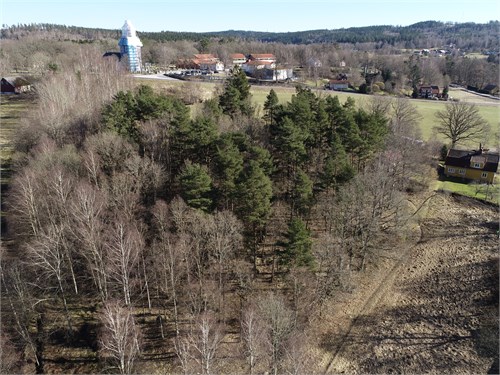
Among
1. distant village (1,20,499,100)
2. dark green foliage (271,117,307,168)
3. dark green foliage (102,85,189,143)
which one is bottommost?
dark green foliage (271,117,307,168)

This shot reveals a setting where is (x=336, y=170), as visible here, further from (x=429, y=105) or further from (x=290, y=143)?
(x=429, y=105)

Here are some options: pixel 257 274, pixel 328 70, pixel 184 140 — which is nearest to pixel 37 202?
pixel 184 140

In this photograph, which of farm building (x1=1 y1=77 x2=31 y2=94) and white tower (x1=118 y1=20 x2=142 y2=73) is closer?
farm building (x1=1 y1=77 x2=31 y2=94)

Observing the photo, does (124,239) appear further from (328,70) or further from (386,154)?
(328,70)

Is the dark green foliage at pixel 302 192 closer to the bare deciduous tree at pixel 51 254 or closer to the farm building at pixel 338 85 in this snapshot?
the bare deciduous tree at pixel 51 254

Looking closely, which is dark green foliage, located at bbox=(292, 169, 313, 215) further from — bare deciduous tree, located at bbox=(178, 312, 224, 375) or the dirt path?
bare deciduous tree, located at bbox=(178, 312, 224, 375)

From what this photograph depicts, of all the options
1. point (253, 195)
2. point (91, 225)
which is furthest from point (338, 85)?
point (91, 225)

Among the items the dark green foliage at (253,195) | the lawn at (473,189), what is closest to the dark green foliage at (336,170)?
the dark green foliage at (253,195)

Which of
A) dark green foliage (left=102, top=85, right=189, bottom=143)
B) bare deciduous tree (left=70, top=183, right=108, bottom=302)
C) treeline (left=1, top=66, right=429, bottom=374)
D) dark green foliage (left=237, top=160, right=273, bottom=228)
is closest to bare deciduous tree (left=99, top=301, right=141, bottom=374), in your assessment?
treeline (left=1, top=66, right=429, bottom=374)
